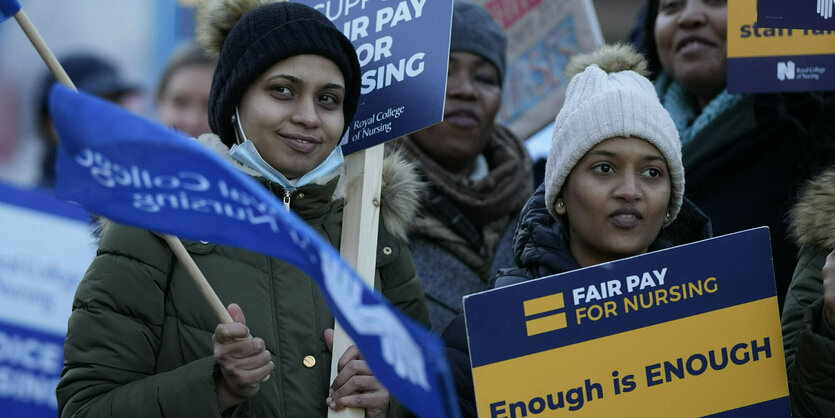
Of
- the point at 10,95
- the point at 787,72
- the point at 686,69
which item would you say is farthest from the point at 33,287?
the point at 787,72

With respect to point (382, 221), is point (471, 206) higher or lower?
higher

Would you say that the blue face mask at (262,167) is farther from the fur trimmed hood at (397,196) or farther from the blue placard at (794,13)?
the blue placard at (794,13)

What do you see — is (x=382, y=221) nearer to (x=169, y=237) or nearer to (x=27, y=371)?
(x=169, y=237)

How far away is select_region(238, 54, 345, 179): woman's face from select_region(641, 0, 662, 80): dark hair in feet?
5.91

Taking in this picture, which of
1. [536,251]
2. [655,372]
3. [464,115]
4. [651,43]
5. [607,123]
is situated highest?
[651,43]

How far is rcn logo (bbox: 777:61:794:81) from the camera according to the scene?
3.38 metres

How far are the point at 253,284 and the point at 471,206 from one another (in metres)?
1.54

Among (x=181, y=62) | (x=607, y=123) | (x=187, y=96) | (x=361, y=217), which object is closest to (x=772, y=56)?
(x=607, y=123)

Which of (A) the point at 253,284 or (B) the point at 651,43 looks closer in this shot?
(A) the point at 253,284

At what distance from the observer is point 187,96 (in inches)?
227

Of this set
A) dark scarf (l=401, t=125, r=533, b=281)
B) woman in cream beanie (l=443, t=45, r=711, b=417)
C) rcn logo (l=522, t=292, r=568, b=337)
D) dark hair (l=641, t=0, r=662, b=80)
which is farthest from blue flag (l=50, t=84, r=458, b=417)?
dark hair (l=641, t=0, r=662, b=80)

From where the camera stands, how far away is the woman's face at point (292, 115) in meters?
2.95

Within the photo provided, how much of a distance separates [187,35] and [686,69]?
3.14 m

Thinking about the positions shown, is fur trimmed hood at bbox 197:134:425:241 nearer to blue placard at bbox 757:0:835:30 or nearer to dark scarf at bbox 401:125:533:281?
dark scarf at bbox 401:125:533:281
